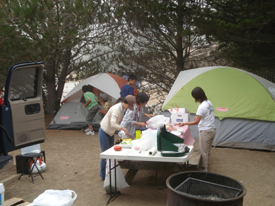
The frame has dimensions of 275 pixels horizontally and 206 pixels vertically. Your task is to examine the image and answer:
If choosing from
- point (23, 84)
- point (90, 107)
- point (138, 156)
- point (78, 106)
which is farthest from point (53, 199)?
point (78, 106)

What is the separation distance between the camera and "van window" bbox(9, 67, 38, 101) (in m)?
3.80

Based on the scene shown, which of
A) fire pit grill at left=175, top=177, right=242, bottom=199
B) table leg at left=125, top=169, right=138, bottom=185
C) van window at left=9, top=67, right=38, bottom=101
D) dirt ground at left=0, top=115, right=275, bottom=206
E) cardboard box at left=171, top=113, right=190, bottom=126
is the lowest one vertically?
dirt ground at left=0, top=115, right=275, bottom=206

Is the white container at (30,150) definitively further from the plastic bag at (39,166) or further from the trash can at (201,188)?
the trash can at (201,188)

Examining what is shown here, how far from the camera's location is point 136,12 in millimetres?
8789

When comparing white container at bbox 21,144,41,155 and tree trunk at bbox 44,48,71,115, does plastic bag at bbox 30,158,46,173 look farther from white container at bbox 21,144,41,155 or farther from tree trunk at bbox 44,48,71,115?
tree trunk at bbox 44,48,71,115

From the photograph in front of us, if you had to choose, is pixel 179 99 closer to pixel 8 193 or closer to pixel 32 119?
pixel 32 119

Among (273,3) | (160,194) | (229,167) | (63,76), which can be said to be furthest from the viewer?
(63,76)

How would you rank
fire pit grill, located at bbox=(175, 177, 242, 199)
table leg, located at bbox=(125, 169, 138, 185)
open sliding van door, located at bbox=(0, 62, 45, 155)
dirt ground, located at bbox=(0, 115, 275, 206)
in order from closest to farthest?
fire pit grill, located at bbox=(175, 177, 242, 199), open sliding van door, located at bbox=(0, 62, 45, 155), dirt ground, located at bbox=(0, 115, 275, 206), table leg, located at bbox=(125, 169, 138, 185)

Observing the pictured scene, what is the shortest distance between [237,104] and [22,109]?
15.6ft

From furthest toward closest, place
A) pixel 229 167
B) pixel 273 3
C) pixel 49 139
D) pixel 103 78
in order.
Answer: pixel 103 78 < pixel 49 139 < pixel 273 3 < pixel 229 167

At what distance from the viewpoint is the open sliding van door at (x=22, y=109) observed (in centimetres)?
359

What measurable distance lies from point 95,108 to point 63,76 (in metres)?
3.09

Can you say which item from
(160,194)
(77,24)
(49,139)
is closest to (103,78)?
(77,24)

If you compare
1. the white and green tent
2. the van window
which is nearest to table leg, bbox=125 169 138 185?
the van window
